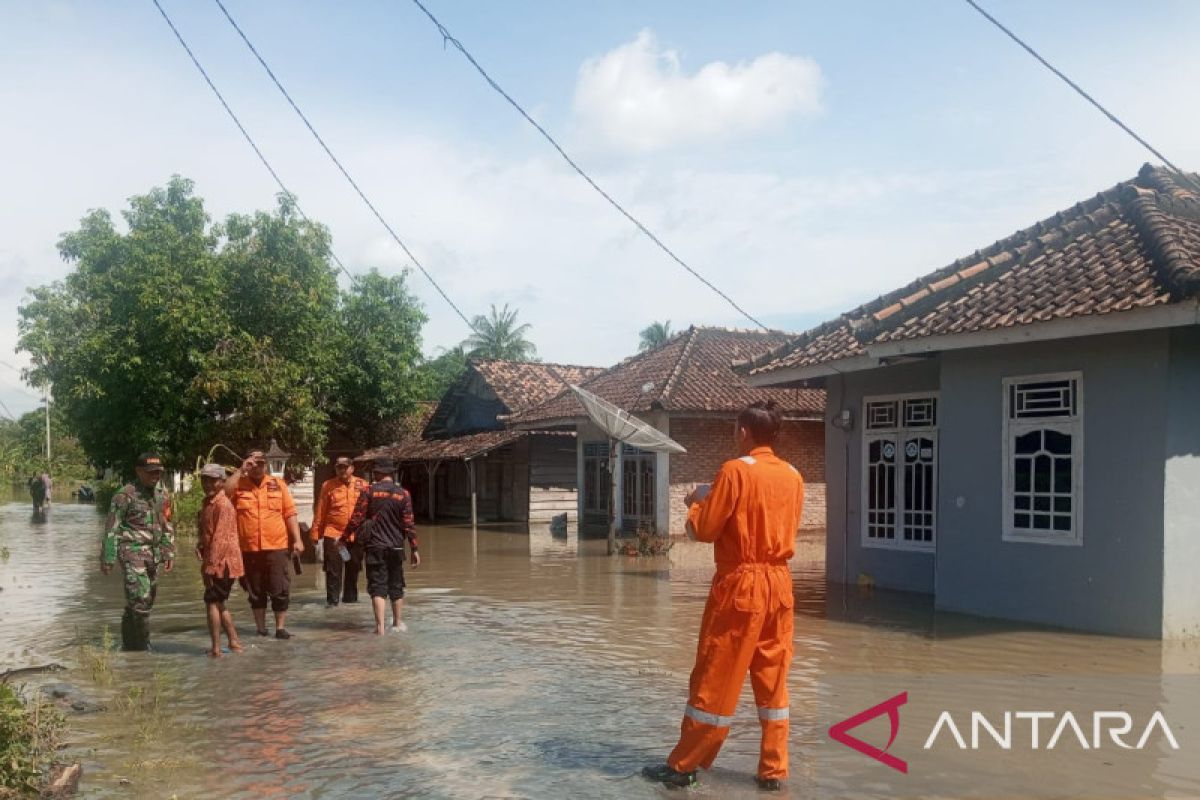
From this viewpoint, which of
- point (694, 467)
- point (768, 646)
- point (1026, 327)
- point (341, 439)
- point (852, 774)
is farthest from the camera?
point (341, 439)

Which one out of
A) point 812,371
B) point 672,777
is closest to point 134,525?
point 672,777

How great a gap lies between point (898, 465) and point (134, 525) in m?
8.74

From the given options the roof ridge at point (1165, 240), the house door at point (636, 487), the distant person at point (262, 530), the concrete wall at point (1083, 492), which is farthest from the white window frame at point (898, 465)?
the house door at point (636, 487)

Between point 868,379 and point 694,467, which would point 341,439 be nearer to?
point 694,467

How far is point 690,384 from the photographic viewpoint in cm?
2497

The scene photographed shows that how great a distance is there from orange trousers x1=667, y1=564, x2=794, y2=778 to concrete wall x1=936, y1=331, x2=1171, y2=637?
574 centimetres

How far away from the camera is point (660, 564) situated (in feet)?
61.1

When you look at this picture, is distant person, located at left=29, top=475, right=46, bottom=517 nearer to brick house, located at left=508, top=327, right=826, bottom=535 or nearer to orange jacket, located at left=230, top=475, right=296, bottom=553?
brick house, located at left=508, top=327, right=826, bottom=535

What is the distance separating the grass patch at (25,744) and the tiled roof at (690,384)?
1717 centimetres

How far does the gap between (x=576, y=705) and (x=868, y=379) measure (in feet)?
24.6

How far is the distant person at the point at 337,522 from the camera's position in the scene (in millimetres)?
11883

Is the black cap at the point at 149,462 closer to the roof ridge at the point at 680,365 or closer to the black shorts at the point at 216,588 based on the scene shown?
the black shorts at the point at 216,588

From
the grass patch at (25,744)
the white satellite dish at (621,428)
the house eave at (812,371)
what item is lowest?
the grass patch at (25,744)

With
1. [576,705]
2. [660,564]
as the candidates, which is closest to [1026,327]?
[576,705]
